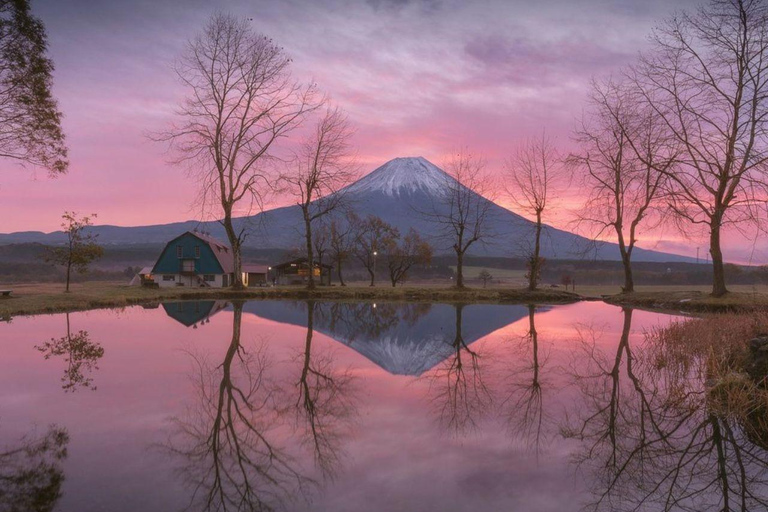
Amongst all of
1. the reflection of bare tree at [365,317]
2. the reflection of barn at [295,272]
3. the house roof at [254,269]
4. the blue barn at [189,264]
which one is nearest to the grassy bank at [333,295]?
the reflection of bare tree at [365,317]

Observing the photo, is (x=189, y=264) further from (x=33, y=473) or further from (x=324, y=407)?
(x=33, y=473)

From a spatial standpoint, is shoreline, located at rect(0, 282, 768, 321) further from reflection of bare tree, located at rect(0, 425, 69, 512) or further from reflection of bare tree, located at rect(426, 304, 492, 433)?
reflection of bare tree, located at rect(0, 425, 69, 512)

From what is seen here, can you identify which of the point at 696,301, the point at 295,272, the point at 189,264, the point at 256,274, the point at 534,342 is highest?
the point at 189,264

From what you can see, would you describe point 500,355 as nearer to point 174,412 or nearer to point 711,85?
point 174,412

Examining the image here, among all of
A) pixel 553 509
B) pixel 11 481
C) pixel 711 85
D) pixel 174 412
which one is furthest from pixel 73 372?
pixel 711 85

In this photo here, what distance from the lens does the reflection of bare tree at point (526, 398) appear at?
8359 millimetres

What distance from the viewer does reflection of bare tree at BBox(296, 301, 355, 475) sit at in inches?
291

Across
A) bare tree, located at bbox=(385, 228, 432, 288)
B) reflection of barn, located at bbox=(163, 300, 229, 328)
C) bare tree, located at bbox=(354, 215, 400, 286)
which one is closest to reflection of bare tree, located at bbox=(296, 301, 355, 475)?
reflection of barn, located at bbox=(163, 300, 229, 328)

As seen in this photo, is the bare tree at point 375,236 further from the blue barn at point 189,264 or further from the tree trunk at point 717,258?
the tree trunk at point 717,258

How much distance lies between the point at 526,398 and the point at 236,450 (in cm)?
586

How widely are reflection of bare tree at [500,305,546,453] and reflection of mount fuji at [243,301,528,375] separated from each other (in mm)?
2364

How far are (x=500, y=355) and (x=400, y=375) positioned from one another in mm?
4062

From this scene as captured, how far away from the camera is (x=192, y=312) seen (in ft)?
88.3

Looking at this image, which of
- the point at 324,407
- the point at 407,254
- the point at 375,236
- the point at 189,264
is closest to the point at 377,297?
the point at 407,254
